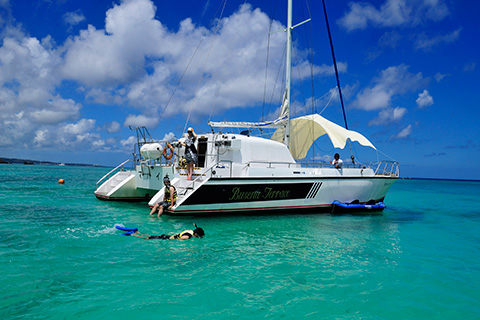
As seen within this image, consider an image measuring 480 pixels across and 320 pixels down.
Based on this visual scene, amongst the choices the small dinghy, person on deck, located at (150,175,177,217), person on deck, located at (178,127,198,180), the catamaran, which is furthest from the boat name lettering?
the small dinghy

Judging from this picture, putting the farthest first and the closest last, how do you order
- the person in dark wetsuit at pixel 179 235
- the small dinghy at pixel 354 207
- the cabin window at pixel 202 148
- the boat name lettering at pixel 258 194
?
the small dinghy at pixel 354 207, the cabin window at pixel 202 148, the boat name lettering at pixel 258 194, the person in dark wetsuit at pixel 179 235

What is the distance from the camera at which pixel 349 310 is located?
4.66m

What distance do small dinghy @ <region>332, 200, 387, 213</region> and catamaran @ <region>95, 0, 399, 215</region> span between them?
58mm

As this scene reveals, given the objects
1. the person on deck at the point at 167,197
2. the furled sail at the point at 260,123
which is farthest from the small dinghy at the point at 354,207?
the person on deck at the point at 167,197

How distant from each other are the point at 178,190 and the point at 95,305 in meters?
7.29

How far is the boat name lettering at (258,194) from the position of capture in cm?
1169

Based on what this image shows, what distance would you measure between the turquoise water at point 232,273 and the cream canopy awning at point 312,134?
Result: 6.58 m

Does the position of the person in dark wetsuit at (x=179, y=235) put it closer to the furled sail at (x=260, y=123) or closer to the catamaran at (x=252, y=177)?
the catamaran at (x=252, y=177)

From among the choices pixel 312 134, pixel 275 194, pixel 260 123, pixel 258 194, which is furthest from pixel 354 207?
pixel 260 123

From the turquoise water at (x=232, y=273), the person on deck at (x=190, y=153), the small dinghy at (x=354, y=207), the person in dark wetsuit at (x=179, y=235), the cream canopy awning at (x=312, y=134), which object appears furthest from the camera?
the cream canopy awning at (x=312, y=134)

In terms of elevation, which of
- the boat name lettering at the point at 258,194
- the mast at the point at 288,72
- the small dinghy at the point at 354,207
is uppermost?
the mast at the point at 288,72

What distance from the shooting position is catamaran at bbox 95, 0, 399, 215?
37.7ft

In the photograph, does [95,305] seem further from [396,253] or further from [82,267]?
[396,253]

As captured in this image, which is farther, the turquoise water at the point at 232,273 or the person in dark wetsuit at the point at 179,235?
the person in dark wetsuit at the point at 179,235
